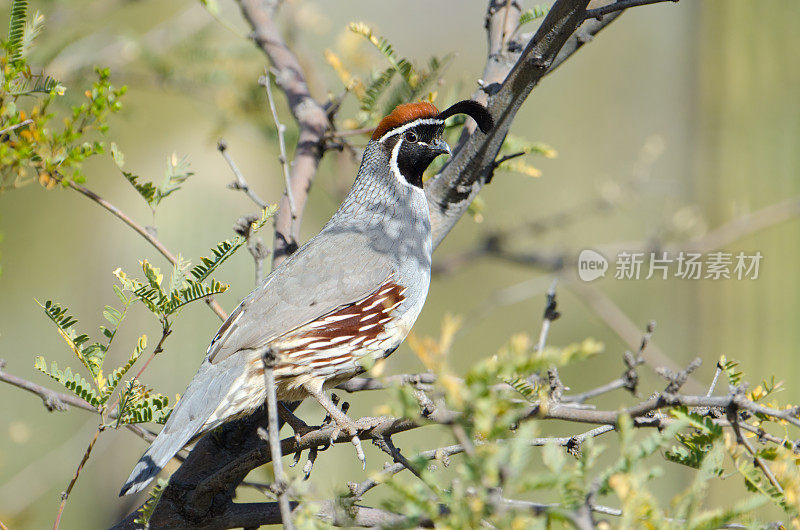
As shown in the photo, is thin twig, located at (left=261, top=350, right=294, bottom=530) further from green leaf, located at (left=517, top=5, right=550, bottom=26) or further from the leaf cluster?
green leaf, located at (left=517, top=5, right=550, bottom=26)

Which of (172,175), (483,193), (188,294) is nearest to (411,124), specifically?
(172,175)

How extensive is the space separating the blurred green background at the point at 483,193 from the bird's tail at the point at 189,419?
3.43 feet

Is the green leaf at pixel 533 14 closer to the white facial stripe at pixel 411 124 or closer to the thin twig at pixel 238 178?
the white facial stripe at pixel 411 124

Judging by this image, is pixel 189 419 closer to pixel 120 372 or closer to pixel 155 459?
pixel 155 459

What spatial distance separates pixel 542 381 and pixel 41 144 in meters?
1.34

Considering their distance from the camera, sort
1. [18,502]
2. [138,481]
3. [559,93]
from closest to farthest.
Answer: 1. [138,481]
2. [18,502]
3. [559,93]

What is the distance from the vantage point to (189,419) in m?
1.60

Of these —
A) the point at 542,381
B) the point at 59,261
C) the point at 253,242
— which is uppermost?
the point at 59,261

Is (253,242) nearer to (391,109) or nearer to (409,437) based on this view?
(391,109)

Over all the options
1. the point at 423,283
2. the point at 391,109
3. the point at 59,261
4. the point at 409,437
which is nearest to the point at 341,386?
the point at 423,283

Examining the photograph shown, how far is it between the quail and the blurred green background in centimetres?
82

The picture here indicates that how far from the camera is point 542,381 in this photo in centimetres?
181

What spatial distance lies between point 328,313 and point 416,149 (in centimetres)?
62

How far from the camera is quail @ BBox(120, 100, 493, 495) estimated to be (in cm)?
168
